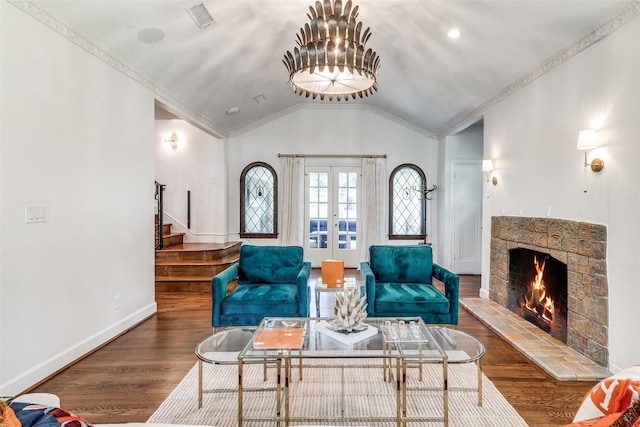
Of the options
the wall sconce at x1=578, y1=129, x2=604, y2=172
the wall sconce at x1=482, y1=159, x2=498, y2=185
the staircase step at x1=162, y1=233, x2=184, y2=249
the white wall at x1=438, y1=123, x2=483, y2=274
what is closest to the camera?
the wall sconce at x1=578, y1=129, x2=604, y2=172

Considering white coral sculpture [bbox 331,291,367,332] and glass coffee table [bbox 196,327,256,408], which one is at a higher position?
white coral sculpture [bbox 331,291,367,332]

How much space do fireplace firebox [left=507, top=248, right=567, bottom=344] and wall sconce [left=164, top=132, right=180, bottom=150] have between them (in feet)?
20.3

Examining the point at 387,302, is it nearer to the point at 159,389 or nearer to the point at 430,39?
the point at 159,389

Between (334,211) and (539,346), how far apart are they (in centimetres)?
461

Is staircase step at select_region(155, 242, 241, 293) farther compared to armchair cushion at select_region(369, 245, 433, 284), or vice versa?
staircase step at select_region(155, 242, 241, 293)

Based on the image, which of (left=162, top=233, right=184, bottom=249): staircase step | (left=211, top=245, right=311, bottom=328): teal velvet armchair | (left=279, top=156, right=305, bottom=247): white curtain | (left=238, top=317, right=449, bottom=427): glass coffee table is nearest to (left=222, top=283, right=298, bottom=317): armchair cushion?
(left=211, top=245, right=311, bottom=328): teal velvet armchair

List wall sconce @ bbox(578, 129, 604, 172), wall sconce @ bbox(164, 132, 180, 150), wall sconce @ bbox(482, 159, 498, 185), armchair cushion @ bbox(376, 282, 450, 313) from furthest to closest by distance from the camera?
wall sconce @ bbox(164, 132, 180, 150)
wall sconce @ bbox(482, 159, 498, 185)
armchair cushion @ bbox(376, 282, 450, 313)
wall sconce @ bbox(578, 129, 604, 172)

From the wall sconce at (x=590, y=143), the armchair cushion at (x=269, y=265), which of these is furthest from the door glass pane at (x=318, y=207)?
the wall sconce at (x=590, y=143)

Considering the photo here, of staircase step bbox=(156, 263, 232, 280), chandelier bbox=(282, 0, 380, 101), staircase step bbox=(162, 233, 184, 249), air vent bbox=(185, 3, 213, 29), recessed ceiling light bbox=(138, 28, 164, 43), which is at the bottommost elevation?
staircase step bbox=(156, 263, 232, 280)

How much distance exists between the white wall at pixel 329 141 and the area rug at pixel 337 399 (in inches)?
184

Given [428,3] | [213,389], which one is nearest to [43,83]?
[213,389]

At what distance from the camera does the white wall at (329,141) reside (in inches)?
284

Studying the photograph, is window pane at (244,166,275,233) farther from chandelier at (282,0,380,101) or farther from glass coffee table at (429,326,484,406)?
glass coffee table at (429,326,484,406)

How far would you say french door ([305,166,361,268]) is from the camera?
7242 millimetres
